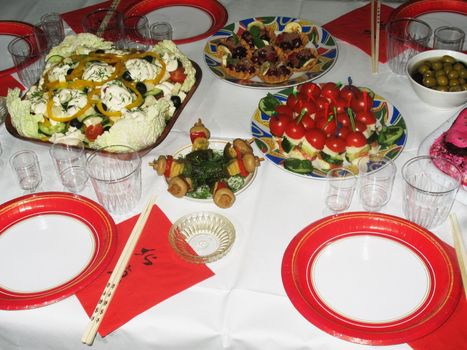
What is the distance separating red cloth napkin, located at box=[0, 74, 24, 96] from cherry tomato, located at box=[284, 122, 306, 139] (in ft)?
3.95

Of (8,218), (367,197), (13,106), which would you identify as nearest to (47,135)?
(13,106)

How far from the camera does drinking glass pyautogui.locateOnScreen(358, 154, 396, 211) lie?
5.74ft

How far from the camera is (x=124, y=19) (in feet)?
8.42

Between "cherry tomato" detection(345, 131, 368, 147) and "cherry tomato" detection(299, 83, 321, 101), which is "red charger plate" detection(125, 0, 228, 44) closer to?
"cherry tomato" detection(299, 83, 321, 101)

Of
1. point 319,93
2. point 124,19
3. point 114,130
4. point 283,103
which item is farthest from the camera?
point 124,19

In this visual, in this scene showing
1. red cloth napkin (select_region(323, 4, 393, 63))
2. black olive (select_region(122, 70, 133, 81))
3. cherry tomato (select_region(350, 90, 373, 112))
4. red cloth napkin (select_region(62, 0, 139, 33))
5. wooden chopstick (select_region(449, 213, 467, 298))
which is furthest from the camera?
red cloth napkin (select_region(62, 0, 139, 33))

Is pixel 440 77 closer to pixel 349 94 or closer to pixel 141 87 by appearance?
pixel 349 94

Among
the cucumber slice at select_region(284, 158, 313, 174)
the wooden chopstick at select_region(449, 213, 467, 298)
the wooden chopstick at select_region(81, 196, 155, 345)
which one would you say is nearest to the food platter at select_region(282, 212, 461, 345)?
the wooden chopstick at select_region(449, 213, 467, 298)

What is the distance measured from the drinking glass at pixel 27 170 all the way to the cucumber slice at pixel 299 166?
84 cm

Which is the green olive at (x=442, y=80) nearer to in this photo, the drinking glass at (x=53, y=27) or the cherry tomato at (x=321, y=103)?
the cherry tomato at (x=321, y=103)

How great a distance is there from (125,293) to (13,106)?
85 cm

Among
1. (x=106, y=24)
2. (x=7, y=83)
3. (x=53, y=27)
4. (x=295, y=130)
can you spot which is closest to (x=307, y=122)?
(x=295, y=130)

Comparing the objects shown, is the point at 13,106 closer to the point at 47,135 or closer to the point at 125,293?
the point at 47,135

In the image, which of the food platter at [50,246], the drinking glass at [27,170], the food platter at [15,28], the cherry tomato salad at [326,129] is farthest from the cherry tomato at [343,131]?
the food platter at [15,28]
